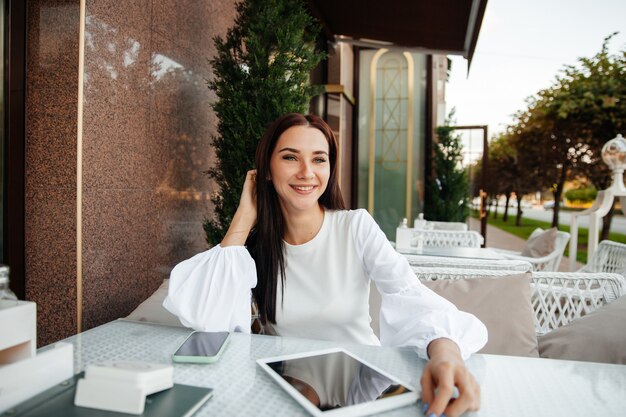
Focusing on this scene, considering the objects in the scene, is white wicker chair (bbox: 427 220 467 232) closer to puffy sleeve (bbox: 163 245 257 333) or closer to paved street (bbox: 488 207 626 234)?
→ puffy sleeve (bbox: 163 245 257 333)

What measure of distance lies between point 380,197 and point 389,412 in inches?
307

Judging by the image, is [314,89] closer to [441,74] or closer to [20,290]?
[20,290]

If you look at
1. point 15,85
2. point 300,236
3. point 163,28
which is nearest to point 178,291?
point 300,236

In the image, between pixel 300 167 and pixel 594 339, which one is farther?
pixel 300 167

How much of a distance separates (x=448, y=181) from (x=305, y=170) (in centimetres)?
712

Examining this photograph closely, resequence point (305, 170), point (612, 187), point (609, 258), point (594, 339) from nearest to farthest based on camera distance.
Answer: point (594, 339) < point (305, 170) < point (609, 258) < point (612, 187)

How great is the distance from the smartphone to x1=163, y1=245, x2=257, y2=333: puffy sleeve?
20 centimetres

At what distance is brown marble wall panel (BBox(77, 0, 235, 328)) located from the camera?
2.18 m

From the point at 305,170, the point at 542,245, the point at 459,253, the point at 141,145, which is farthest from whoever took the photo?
the point at 542,245

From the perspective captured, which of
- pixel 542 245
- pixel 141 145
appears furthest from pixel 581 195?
pixel 141 145

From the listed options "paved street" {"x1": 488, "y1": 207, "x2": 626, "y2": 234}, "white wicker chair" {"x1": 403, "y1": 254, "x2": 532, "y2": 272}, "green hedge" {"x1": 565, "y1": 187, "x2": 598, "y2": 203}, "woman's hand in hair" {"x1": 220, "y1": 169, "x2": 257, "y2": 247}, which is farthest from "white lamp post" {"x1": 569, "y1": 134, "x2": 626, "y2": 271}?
"green hedge" {"x1": 565, "y1": 187, "x2": 598, "y2": 203}

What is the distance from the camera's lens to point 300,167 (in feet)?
5.76

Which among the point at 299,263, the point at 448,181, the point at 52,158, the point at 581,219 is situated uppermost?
the point at 448,181

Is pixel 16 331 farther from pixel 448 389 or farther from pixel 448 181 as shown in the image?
pixel 448 181
